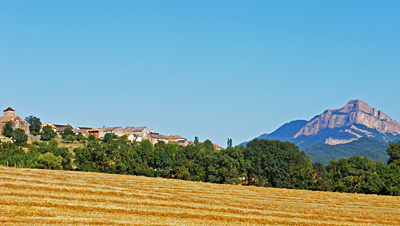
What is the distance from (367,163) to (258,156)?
23.3 m

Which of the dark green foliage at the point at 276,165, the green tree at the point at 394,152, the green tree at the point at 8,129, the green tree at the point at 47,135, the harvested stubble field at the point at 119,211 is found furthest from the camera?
the green tree at the point at 47,135

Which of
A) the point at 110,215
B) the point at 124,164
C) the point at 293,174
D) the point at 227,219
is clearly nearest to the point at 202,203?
the point at 227,219

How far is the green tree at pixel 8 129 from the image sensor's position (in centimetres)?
15352

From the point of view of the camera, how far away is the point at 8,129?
158500 millimetres

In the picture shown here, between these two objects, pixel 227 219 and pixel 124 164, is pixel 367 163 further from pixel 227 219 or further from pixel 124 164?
pixel 227 219

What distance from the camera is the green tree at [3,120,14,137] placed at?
153525 millimetres

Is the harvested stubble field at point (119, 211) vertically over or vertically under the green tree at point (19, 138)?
under

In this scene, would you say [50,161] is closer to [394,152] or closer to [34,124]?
[394,152]

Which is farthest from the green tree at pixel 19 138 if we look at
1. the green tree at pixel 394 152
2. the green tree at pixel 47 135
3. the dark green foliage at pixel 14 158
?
the green tree at pixel 394 152

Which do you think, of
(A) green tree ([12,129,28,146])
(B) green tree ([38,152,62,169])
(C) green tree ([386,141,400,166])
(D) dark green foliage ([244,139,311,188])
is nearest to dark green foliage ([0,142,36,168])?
(B) green tree ([38,152,62,169])

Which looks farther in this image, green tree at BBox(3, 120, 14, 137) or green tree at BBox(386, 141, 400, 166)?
green tree at BBox(3, 120, 14, 137)

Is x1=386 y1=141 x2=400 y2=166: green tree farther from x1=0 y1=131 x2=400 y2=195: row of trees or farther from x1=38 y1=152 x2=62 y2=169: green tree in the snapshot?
x1=38 y1=152 x2=62 y2=169: green tree

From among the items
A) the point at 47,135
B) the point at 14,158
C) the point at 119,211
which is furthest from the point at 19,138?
the point at 119,211

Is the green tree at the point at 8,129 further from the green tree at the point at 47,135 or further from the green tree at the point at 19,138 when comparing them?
the green tree at the point at 47,135
